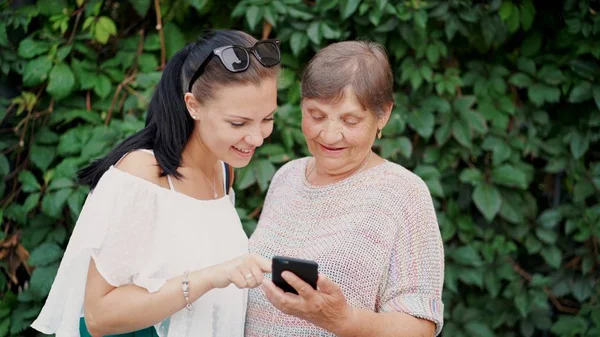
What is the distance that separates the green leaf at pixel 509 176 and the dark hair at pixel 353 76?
1.49 metres

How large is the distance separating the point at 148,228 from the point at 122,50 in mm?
1766

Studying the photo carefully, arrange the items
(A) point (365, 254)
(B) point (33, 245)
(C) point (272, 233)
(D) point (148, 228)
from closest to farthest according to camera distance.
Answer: (D) point (148, 228) < (A) point (365, 254) < (C) point (272, 233) < (B) point (33, 245)

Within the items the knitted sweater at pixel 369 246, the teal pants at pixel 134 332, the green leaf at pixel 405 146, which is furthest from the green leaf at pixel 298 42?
the teal pants at pixel 134 332

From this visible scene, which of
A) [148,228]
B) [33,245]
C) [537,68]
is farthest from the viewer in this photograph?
[537,68]

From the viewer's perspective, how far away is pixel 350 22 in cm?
365

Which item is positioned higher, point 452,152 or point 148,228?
point 148,228

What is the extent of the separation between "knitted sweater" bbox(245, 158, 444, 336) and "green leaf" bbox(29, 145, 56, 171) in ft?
4.90

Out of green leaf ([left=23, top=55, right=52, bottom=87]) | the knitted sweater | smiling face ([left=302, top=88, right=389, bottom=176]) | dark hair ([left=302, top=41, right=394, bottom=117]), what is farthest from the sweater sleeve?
green leaf ([left=23, top=55, right=52, bottom=87])

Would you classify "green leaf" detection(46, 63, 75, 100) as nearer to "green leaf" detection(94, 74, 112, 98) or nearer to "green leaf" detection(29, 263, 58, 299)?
"green leaf" detection(94, 74, 112, 98)

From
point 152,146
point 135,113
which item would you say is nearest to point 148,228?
point 152,146

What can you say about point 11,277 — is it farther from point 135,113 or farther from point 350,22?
point 350,22

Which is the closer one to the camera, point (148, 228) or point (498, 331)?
point (148, 228)

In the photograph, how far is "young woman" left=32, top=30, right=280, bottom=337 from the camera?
2045 millimetres

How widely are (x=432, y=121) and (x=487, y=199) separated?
0.45 m
